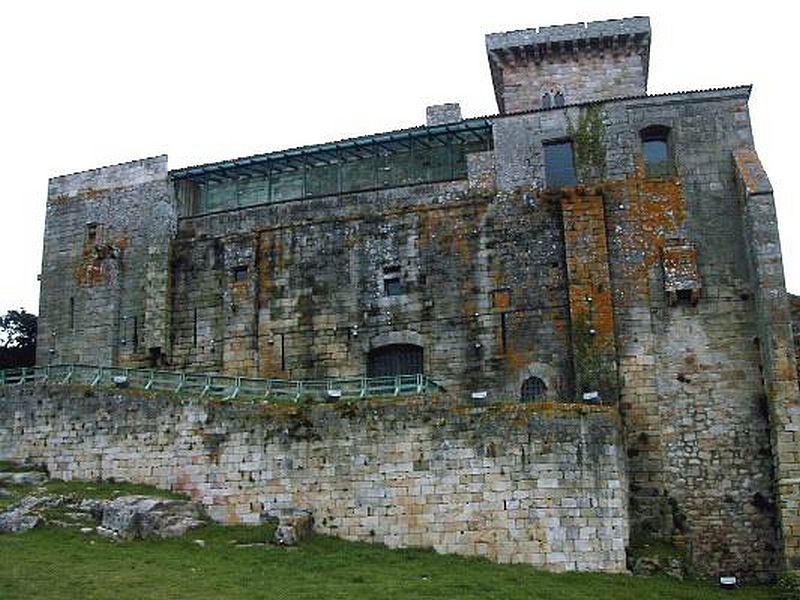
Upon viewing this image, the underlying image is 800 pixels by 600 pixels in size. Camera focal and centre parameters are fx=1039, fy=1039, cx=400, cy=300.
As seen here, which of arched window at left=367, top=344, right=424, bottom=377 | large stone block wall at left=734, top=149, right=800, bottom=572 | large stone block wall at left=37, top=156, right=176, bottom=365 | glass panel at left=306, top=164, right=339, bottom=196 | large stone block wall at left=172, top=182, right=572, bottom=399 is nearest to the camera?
large stone block wall at left=734, top=149, right=800, bottom=572

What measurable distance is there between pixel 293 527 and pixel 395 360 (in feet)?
27.5

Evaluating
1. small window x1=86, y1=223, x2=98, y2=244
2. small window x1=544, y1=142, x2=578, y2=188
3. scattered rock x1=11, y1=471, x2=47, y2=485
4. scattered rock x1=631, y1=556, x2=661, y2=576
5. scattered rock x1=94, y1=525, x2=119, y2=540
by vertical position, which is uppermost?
small window x1=544, y1=142, x2=578, y2=188

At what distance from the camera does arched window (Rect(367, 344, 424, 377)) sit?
30759mm

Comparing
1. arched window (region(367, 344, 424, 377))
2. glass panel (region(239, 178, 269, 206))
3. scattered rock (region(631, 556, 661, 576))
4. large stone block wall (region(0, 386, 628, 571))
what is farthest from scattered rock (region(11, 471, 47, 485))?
scattered rock (region(631, 556, 661, 576))

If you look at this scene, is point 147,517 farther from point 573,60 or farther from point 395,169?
point 573,60

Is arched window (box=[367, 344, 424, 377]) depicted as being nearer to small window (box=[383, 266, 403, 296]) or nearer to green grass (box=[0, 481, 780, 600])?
small window (box=[383, 266, 403, 296])

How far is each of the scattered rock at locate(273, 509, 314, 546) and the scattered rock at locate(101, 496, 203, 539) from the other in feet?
6.85

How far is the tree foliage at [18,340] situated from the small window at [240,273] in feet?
34.0

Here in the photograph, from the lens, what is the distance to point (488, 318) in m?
30.0

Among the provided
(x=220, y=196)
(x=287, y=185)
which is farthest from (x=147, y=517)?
(x=220, y=196)

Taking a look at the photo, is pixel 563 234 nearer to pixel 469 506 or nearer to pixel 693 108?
pixel 693 108

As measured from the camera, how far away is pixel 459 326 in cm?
3028

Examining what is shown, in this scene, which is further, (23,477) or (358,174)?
(358,174)

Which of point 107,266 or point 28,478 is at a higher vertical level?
point 107,266
